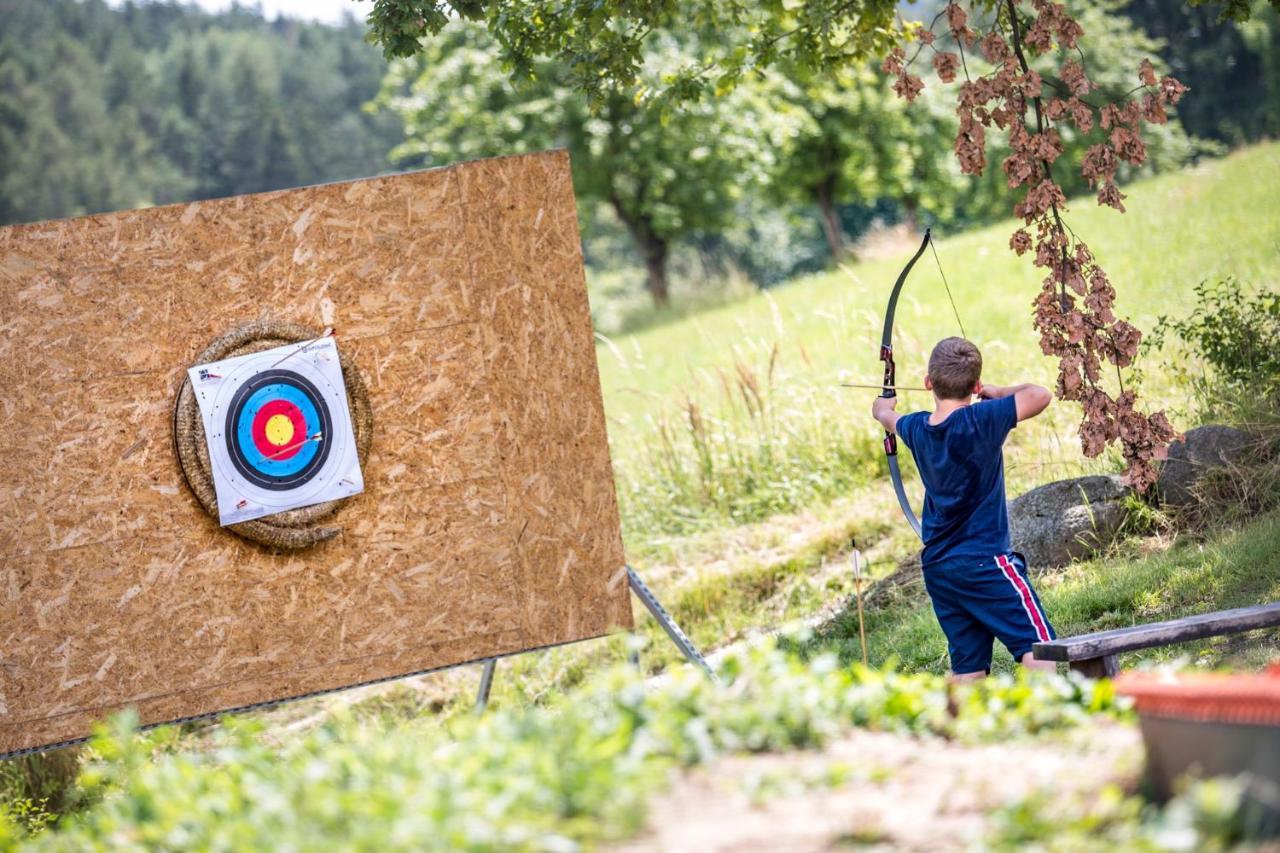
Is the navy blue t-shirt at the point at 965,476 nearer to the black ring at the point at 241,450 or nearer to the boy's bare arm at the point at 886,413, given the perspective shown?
the boy's bare arm at the point at 886,413

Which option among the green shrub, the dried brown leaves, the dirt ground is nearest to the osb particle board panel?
the dried brown leaves

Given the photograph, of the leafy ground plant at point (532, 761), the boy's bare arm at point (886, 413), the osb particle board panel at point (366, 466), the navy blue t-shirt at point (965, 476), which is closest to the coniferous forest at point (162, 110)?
the osb particle board panel at point (366, 466)

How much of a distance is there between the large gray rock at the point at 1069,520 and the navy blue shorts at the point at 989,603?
199cm

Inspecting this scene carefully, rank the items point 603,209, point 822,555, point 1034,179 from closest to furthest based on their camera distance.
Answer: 1. point 1034,179
2. point 822,555
3. point 603,209

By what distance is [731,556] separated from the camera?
24.8 feet

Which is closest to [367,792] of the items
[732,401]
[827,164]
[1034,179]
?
[1034,179]

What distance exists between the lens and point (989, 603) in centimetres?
404

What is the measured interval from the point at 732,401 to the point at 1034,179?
3053 mm

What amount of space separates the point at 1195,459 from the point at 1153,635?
2810mm

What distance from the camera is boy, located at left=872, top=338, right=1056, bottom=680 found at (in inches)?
157

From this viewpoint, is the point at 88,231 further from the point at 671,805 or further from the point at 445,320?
the point at 671,805

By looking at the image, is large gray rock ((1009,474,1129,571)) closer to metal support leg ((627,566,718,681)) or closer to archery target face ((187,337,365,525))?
metal support leg ((627,566,718,681))

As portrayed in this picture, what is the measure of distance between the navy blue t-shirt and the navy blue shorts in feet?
0.14

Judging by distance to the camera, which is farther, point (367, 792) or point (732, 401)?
point (732, 401)
